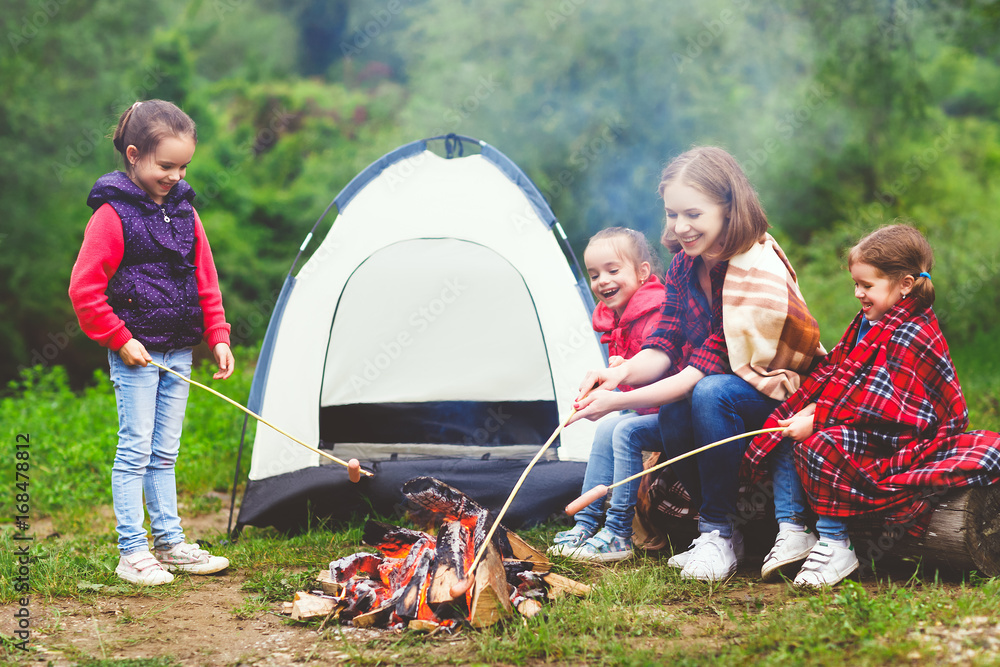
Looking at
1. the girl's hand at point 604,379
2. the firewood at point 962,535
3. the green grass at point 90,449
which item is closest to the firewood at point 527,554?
the girl's hand at point 604,379

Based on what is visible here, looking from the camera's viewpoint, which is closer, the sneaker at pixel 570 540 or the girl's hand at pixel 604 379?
the girl's hand at pixel 604 379

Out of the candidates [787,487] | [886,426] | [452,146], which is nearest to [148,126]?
[452,146]

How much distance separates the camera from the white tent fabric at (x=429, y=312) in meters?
3.46

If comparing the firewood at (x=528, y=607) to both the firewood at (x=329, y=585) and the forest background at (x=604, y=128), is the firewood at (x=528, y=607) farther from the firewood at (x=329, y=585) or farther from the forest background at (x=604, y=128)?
the forest background at (x=604, y=128)

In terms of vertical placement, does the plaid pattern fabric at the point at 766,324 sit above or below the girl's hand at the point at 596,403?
above

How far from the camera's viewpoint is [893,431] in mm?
2396

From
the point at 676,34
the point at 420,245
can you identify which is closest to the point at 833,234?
the point at 676,34

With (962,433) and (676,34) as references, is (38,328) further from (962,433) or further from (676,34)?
(962,433)

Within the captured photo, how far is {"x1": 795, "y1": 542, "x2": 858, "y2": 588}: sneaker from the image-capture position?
2385 millimetres

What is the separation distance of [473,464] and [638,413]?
2.38 feet
